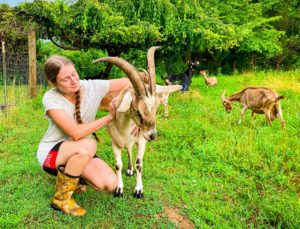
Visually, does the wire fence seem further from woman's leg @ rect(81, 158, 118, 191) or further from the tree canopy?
woman's leg @ rect(81, 158, 118, 191)

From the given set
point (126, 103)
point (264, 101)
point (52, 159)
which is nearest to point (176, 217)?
point (126, 103)

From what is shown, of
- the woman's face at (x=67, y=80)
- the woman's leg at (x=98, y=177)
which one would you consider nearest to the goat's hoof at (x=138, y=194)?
the woman's leg at (x=98, y=177)

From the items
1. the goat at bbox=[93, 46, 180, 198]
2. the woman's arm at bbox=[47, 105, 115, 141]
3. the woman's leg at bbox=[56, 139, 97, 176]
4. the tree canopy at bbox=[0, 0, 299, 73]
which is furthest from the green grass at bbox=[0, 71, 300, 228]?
the tree canopy at bbox=[0, 0, 299, 73]

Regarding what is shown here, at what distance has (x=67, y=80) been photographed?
3.28 m

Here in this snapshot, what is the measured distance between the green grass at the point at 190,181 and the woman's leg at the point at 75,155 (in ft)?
1.78

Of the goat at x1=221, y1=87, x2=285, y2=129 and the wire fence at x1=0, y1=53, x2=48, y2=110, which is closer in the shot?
the goat at x1=221, y1=87, x2=285, y2=129

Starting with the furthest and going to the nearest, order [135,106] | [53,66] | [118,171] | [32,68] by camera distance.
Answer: [32,68]
[118,171]
[135,106]
[53,66]

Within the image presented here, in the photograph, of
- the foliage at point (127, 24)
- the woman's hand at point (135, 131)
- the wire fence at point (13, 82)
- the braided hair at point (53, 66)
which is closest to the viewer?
the braided hair at point (53, 66)

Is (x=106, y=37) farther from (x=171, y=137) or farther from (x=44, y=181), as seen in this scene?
(x=44, y=181)

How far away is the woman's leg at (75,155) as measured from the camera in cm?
325

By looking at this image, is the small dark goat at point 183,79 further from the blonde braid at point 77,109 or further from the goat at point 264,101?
the blonde braid at point 77,109

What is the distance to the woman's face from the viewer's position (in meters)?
3.24

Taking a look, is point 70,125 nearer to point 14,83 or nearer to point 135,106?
point 135,106

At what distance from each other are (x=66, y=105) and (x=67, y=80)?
0.86 feet
